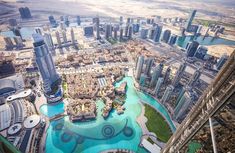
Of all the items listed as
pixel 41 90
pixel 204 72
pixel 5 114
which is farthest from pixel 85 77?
pixel 204 72

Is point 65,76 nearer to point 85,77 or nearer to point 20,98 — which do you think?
point 85,77

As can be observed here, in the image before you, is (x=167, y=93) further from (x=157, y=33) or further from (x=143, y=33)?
(x=143, y=33)

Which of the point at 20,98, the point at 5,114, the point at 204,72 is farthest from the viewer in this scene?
the point at 204,72

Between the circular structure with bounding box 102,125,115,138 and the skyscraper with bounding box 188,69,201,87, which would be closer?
the circular structure with bounding box 102,125,115,138

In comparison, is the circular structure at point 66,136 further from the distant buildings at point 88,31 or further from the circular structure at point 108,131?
the distant buildings at point 88,31

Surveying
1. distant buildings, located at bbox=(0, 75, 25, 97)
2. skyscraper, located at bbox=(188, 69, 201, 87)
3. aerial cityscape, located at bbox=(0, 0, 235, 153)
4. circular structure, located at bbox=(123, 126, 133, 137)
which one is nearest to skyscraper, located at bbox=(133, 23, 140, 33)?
aerial cityscape, located at bbox=(0, 0, 235, 153)

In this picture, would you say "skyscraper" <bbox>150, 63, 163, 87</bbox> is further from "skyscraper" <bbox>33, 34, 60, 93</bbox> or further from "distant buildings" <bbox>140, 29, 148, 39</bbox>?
"distant buildings" <bbox>140, 29, 148, 39</bbox>
